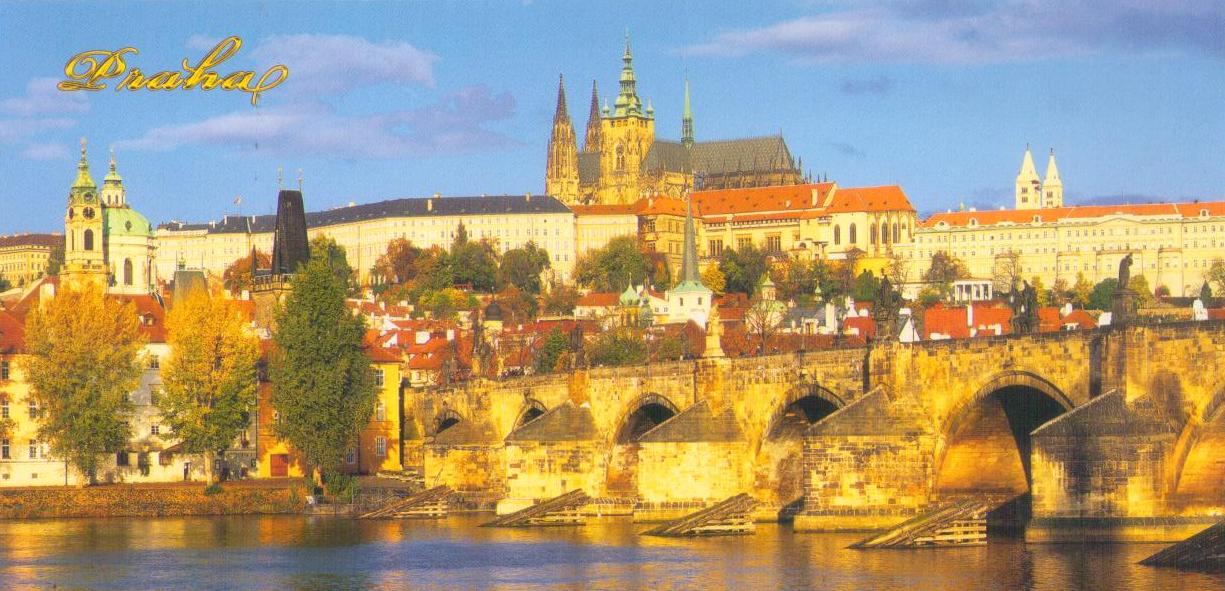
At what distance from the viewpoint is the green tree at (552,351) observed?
348 ft

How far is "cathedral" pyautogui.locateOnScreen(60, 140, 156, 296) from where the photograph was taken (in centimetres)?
16025

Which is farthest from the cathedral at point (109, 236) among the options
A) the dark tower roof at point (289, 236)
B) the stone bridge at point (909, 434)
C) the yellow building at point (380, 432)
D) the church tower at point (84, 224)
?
the stone bridge at point (909, 434)

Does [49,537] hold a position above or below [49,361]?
below

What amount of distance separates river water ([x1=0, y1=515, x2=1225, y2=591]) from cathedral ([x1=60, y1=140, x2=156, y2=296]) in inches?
3580

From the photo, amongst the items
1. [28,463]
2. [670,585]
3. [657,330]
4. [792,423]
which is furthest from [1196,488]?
[657,330]

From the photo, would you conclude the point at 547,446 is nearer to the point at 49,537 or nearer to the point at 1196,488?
the point at 49,537

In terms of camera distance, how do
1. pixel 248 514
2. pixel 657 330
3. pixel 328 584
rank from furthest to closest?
pixel 657 330
pixel 248 514
pixel 328 584

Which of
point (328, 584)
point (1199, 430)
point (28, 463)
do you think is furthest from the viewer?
point (28, 463)

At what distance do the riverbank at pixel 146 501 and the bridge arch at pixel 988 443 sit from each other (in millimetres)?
28193

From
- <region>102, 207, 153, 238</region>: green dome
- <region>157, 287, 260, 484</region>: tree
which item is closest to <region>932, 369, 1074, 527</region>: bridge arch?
<region>157, 287, 260, 484</region>: tree

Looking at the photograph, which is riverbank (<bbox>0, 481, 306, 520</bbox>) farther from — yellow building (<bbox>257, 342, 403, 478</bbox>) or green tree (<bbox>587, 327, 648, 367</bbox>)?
green tree (<bbox>587, 327, 648, 367</bbox>)

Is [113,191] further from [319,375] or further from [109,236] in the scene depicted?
[319,375]

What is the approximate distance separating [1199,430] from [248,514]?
1437 inches

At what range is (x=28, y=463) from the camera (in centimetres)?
7800
